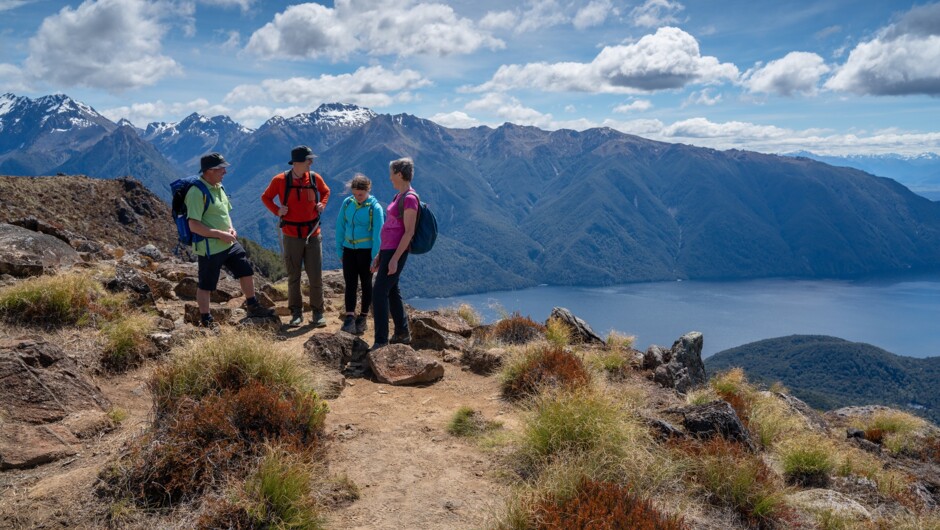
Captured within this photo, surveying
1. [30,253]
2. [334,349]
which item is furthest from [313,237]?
[30,253]

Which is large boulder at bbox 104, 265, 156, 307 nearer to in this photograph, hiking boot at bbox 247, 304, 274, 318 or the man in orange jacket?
hiking boot at bbox 247, 304, 274, 318

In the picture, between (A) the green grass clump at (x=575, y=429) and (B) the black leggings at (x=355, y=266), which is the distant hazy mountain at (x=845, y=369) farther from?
(A) the green grass clump at (x=575, y=429)

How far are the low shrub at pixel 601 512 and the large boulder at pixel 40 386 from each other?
4.49 metres

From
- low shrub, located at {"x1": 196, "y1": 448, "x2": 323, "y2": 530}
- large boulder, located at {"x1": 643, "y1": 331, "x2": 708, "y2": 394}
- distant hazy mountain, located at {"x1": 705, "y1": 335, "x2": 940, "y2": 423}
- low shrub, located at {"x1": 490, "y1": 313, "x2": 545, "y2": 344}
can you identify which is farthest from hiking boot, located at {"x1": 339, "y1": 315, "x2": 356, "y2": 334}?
distant hazy mountain, located at {"x1": 705, "y1": 335, "x2": 940, "y2": 423}

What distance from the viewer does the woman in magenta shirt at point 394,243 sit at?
7.37m

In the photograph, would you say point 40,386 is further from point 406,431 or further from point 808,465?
point 808,465

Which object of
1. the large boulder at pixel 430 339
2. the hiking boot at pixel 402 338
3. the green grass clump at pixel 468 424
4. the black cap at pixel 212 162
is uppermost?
the black cap at pixel 212 162

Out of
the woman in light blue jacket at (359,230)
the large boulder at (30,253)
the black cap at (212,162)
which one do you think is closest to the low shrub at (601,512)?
the woman in light blue jacket at (359,230)

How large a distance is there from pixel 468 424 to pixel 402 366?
1.93 metres

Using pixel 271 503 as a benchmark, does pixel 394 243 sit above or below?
above

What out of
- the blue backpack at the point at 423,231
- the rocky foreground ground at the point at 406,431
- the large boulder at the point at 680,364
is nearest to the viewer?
the rocky foreground ground at the point at 406,431

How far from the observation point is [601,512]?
11.9 ft

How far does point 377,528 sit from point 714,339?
189068 mm

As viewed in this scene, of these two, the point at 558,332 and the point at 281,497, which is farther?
the point at 558,332
